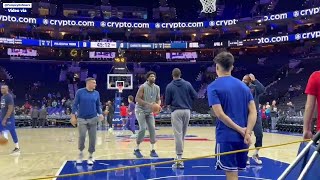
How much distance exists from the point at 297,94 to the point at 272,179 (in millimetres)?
29896

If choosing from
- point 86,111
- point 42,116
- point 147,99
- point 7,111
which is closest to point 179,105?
point 147,99

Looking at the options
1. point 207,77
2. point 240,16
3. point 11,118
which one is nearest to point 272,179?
point 11,118

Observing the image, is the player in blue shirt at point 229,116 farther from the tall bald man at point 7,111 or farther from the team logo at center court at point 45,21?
the team logo at center court at point 45,21

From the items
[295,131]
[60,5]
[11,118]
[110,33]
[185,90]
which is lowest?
[295,131]

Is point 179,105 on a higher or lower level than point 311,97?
lower

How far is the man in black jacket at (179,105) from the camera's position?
7957 mm

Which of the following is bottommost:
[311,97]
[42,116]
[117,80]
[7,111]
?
[42,116]

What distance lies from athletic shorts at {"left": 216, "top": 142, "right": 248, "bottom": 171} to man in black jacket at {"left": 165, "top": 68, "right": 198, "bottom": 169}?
3.70 m

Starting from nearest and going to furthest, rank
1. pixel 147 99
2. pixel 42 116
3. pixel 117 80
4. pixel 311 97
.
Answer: pixel 311 97, pixel 147 99, pixel 117 80, pixel 42 116

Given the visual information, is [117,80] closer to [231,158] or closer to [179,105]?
[179,105]

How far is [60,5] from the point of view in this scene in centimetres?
4644

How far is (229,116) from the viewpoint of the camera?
14.1 ft

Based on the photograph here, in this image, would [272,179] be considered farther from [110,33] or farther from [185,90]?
[110,33]

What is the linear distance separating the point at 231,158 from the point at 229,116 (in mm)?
463
